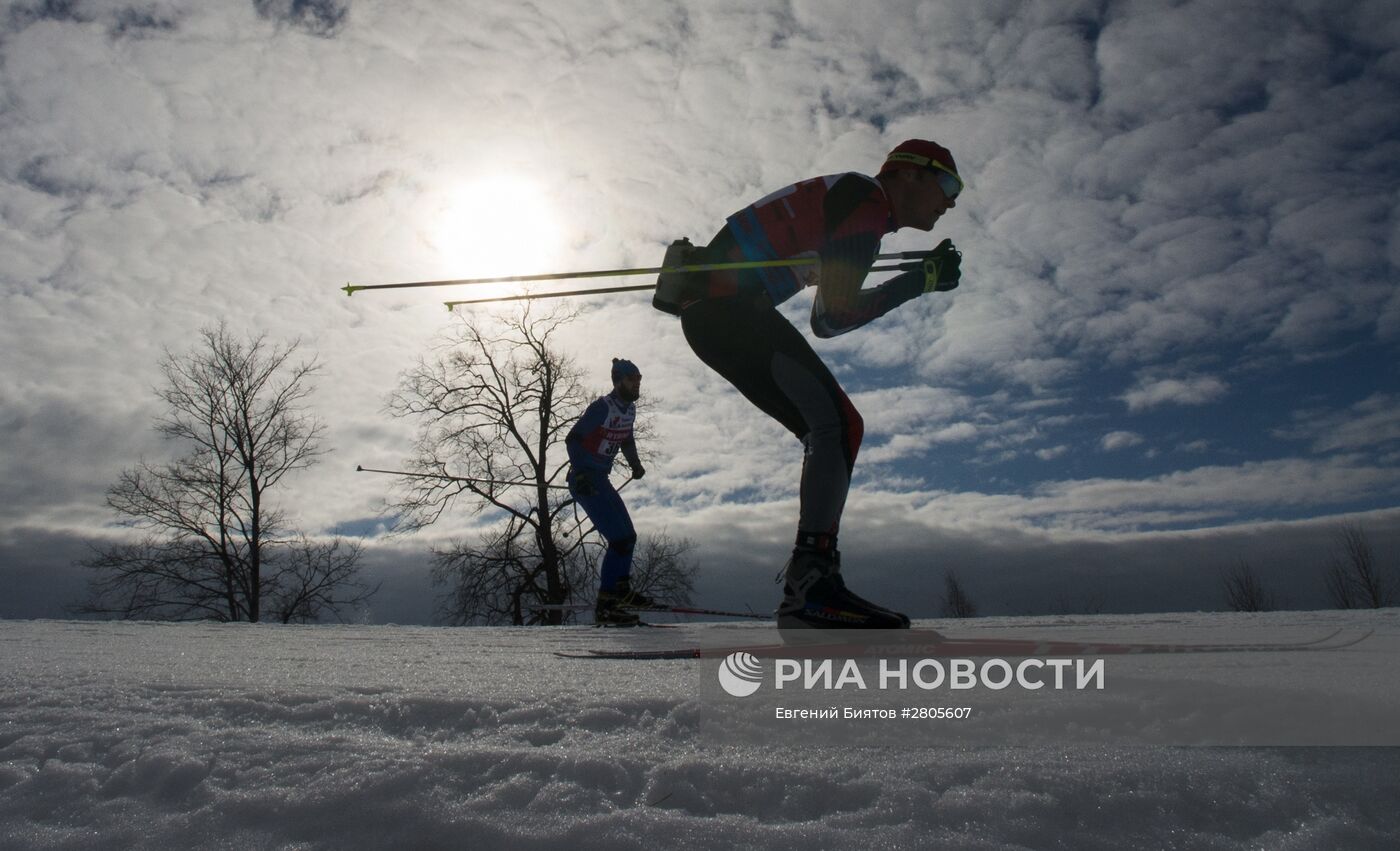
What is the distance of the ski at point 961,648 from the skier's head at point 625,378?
4796 mm

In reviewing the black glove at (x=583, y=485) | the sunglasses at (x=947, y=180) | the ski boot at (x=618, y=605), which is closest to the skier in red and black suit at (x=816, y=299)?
the sunglasses at (x=947, y=180)

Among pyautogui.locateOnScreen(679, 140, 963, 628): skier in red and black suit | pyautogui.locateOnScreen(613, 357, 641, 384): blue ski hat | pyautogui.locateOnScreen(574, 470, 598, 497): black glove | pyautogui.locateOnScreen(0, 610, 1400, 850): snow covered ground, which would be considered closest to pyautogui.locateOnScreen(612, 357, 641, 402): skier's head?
pyautogui.locateOnScreen(613, 357, 641, 384): blue ski hat

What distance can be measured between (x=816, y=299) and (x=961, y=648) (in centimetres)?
159

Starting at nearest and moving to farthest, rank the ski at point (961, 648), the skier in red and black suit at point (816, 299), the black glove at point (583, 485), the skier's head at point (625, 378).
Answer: the ski at point (961, 648) < the skier in red and black suit at point (816, 299) < the black glove at point (583, 485) < the skier's head at point (625, 378)

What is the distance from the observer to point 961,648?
1.87 m

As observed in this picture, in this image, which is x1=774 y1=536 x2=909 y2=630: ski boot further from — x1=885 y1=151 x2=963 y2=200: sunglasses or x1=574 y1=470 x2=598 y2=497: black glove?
x1=574 y1=470 x2=598 y2=497: black glove

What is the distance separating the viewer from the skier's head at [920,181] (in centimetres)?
298

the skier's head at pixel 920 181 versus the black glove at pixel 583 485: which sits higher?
the skier's head at pixel 920 181

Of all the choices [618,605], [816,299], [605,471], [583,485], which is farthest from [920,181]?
[605,471]

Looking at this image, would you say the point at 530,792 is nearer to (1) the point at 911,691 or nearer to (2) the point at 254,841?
(2) the point at 254,841

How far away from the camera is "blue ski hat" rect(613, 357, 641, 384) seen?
6938mm

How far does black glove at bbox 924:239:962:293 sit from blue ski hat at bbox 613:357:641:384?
13.4 ft

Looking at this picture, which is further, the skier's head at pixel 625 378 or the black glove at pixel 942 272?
the skier's head at pixel 625 378

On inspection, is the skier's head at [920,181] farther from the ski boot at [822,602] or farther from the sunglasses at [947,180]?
the ski boot at [822,602]
